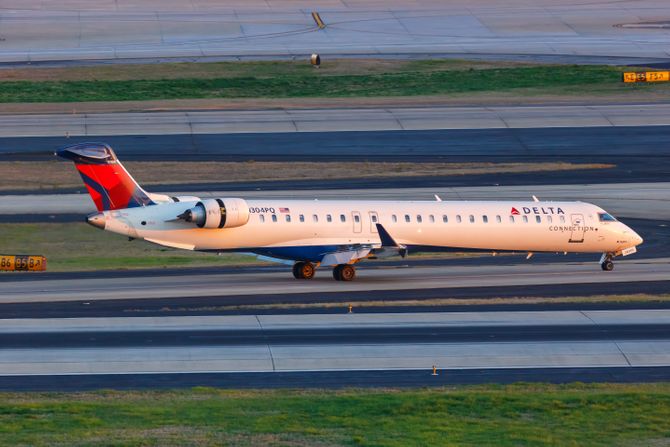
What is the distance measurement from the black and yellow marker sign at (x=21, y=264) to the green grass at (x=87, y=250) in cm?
50

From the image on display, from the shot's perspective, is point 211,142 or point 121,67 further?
point 121,67

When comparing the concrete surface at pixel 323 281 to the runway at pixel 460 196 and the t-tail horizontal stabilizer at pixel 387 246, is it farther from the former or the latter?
the runway at pixel 460 196

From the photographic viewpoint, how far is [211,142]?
7362 cm

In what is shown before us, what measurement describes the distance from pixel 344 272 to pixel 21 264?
1165cm

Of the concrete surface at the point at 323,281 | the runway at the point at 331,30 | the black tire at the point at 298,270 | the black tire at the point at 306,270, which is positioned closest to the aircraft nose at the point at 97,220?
the concrete surface at the point at 323,281

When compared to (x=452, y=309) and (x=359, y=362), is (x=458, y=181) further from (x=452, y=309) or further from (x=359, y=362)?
(x=359, y=362)

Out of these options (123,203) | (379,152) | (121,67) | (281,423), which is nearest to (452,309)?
(123,203)

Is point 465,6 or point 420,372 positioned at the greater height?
point 465,6

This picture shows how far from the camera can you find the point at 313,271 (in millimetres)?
47281

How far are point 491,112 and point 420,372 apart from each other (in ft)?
170

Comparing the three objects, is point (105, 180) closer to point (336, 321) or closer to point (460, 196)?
point (336, 321)

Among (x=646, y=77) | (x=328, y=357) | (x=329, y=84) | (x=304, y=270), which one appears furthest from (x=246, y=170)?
(x=646, y=77)

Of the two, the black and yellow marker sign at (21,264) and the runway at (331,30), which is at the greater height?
the runway at (331,30)

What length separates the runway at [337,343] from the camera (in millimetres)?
32188
